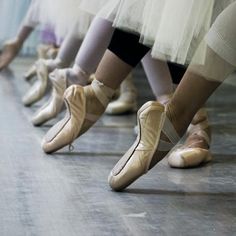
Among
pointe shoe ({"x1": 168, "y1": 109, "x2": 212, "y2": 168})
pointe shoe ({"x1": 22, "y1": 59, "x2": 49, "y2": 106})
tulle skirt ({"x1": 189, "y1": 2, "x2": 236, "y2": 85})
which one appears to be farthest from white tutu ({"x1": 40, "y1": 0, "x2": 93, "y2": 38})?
tulle skirt ({"x1": 189, "y1": 2, "x2": 236, "y2": 85})

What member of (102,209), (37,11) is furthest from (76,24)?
(102,209)

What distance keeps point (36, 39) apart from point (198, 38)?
230 cm

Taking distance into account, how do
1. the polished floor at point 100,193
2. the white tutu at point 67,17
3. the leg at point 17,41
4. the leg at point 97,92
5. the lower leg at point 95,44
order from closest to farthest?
1. the polished floor at point 100,193
2. the leg at point 97,92
3. the lower leg at point 95,44
4. the white tutu at point 67,17
5. the leg at point 17,41

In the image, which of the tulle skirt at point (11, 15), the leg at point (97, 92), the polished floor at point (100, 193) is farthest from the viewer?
the tulle skirt at point (11, 15)

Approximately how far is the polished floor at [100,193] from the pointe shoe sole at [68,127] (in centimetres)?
3

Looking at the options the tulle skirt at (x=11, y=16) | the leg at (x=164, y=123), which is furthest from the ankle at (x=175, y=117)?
the tulle skirt at (x=11, y=16)

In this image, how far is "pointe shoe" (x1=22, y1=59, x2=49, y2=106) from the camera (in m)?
2.09

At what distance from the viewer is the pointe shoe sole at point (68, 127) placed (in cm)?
148

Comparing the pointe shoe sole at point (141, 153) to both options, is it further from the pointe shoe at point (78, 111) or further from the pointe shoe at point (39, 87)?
the pointe shoe at point (39, 87)

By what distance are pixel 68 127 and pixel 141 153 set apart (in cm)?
30

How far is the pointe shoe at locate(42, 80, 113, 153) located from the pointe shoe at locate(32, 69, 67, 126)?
241 mm

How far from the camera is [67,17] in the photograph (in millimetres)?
2029

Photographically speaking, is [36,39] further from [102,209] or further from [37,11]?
[102,209]

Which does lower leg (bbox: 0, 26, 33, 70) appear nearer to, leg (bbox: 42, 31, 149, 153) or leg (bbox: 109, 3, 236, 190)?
leg (bbox: 42, 31, 149, 153)
